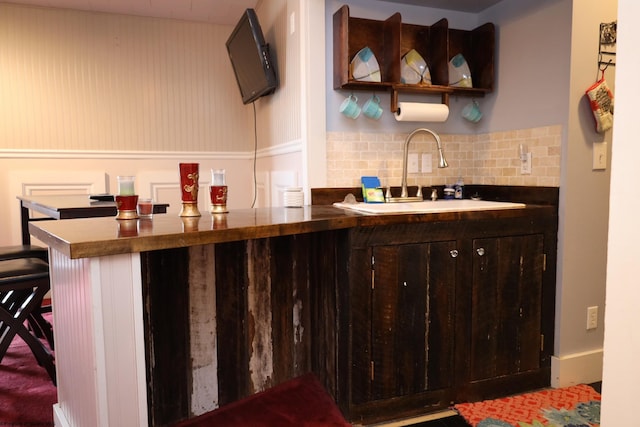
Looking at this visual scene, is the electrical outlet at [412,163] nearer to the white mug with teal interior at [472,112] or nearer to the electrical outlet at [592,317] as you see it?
the white mug with teal interior at [472,112]

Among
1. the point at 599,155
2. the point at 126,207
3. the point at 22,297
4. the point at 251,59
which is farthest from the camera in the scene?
the point at 251,59

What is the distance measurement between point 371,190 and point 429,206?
31 centimetres

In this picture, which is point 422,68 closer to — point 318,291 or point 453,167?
point 453,167

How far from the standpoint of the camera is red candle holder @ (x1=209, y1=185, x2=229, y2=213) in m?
1.80

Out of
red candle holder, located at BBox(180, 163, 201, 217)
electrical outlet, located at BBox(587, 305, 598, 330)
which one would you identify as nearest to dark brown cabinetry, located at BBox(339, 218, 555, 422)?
electrical outlet, located at BBox(587, 305, 598, 330)

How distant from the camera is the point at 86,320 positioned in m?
1.27

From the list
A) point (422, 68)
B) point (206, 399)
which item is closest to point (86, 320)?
point (206, 399)

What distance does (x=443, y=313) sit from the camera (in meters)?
2.11

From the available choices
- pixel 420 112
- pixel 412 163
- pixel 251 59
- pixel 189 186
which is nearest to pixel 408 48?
pixel 420 112

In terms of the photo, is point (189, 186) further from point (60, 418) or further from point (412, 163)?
point (412, 163)

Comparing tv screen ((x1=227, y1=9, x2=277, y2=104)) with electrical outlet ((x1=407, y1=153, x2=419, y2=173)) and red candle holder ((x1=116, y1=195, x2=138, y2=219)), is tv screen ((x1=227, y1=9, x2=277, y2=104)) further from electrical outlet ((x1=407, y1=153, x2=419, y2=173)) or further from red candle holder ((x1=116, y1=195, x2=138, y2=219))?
red candle holder ((x1=116, y1=195, x2=138, y2=219))

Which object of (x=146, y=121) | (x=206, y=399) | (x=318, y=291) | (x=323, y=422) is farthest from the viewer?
(x=146, y=121)

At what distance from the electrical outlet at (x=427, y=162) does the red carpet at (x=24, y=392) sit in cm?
218

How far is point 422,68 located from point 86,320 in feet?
6.67
